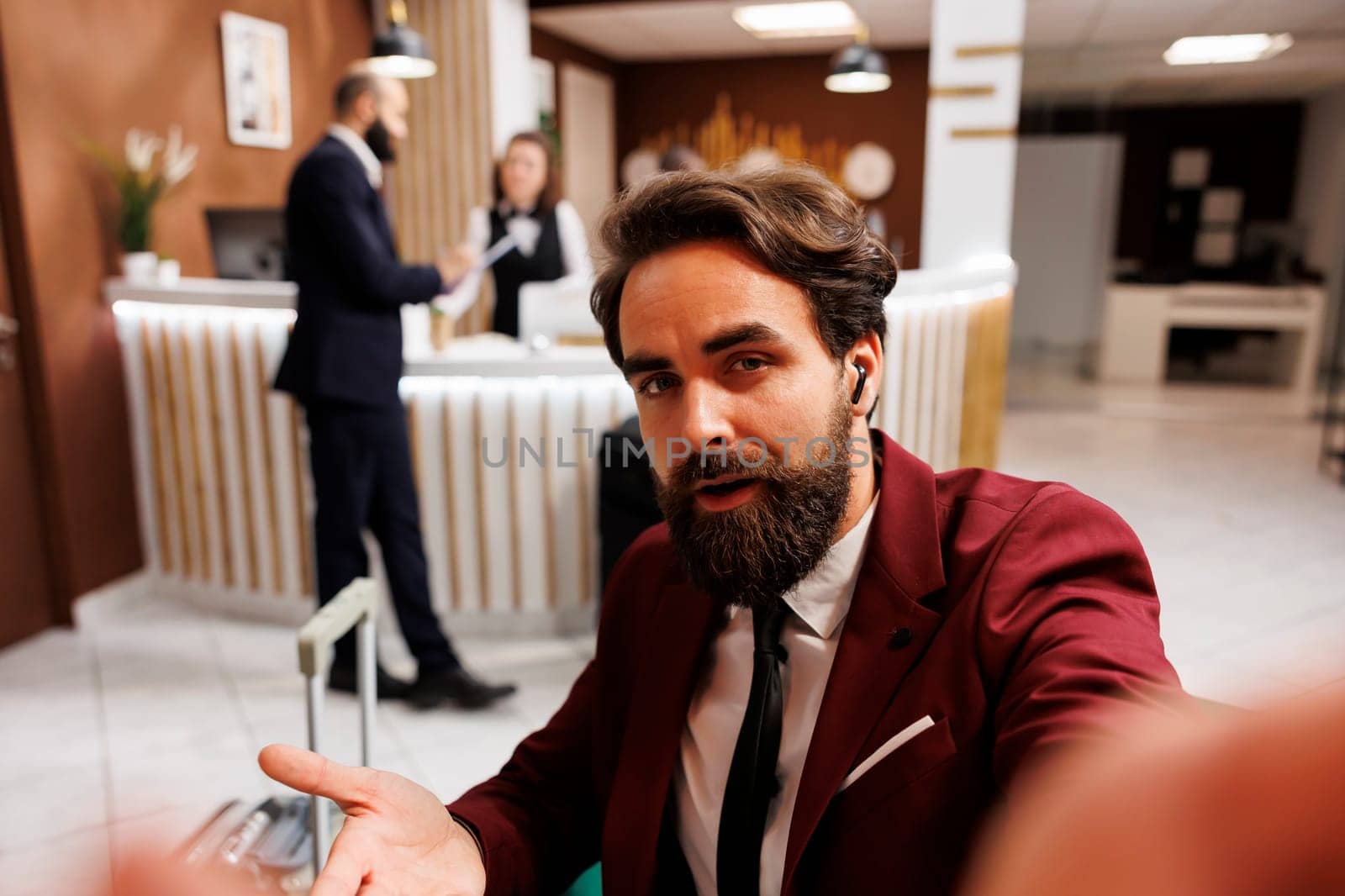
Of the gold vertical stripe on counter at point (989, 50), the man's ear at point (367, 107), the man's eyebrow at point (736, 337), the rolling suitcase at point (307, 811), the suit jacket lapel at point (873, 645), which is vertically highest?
the gold vertical stripe on counter at point (989, 50)

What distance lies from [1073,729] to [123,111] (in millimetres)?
4318

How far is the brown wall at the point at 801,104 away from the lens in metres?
8.82

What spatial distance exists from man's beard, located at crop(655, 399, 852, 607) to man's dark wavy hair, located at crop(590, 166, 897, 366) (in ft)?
0.44

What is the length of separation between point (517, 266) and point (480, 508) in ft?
4.36

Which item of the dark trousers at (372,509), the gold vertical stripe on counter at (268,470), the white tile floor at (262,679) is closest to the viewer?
the white tile floor at (262,679)

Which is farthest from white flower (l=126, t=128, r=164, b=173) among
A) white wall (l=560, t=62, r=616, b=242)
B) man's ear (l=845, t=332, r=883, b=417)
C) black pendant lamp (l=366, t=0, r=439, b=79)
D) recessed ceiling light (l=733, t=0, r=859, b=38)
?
white wall (l=560, t=62, r=616, b=242)

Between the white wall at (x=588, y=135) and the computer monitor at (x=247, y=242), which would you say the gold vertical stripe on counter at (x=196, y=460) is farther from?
the white wall at (x=588, y=135)

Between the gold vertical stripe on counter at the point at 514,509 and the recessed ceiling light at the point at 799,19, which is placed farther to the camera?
the recessed ceiling light at the point at 799,19

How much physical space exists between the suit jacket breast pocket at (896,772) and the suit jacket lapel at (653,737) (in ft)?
0.69

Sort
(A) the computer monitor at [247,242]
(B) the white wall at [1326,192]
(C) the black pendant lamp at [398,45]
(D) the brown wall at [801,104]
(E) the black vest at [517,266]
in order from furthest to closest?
(B) the white wall at [1326,192] → (D) the brown wall at [801,104] → (C) the black pendant lamp at [398,45] → (E) the black vest at [517,266] → (A) the computer monitor at [247,242]

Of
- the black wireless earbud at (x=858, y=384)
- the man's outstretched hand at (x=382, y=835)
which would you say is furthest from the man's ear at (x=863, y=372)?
the man's outstretched hand at (x=382, y=835)

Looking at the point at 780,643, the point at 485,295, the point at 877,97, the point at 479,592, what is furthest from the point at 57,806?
the point at 877,97

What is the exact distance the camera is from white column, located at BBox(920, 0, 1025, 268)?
4891 mm

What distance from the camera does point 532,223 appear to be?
4129mm
